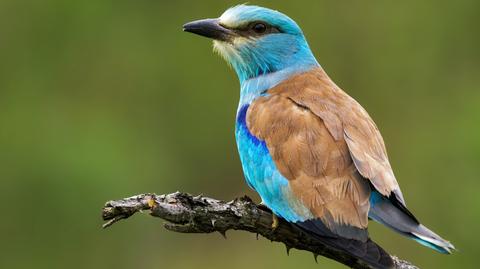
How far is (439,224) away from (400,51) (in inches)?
90.9

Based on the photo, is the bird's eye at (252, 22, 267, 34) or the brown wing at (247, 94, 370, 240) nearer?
the brown wing at (247, 94, 370, 240)

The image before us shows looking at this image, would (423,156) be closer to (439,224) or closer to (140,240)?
(439,224)

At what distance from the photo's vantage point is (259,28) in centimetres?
619

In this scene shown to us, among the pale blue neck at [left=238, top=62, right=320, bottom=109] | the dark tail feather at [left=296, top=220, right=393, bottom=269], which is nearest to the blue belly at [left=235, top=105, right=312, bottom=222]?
the dark tail feather at [left=296, top=220, right=393, bottom=269]

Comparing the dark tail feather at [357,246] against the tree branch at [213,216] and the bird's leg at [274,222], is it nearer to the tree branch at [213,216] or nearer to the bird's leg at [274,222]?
the tree branch at [213,216]

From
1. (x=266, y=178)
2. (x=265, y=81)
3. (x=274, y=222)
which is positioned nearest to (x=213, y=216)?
(x=274, y=222)

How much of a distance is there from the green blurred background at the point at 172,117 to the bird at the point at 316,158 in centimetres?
364

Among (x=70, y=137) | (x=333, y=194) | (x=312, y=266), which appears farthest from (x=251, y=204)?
(x=70, y=137)

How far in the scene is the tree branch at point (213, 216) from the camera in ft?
14.7

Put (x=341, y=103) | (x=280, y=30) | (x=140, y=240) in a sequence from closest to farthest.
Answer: (x=341, y=103), (x=280, y=30), (x=140, y=240)

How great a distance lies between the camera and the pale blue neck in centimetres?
594

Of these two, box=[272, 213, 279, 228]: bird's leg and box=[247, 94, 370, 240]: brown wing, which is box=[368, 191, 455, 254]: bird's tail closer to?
box=[247, 94, 370, 240]: brown wing

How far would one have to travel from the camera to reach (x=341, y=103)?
5.52 metres

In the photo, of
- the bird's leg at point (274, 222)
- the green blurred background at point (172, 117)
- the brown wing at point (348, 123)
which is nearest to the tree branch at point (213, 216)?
the bird's leg at point (274, 222)
